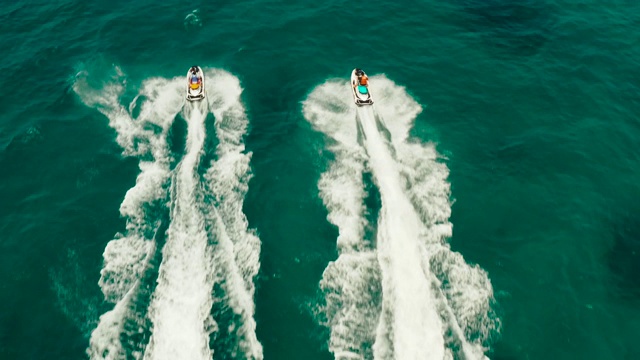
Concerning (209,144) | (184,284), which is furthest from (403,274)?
(209,144)

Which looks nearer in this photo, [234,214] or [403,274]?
[403,274]

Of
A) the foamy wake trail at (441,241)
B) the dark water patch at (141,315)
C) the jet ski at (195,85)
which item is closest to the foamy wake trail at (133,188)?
the dark water patch at (141,315)

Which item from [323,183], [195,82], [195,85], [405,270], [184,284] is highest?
[195,82]

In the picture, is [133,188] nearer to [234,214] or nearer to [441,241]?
[234,214]

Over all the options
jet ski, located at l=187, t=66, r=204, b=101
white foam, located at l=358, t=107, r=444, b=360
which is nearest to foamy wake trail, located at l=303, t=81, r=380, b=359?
white foam, located at l=358, t=107, r=444, b=360

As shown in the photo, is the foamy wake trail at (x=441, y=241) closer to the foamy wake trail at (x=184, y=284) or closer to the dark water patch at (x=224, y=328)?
the dark water patch at (x=224, y=328)

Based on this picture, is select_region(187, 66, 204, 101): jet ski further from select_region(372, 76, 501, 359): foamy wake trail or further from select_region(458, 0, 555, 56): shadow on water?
select_region(458, 0, 555, 56): shadow on water

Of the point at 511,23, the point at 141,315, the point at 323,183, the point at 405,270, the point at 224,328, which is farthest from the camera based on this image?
the point at 511,23

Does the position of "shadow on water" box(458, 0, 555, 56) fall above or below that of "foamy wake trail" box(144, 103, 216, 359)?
above
